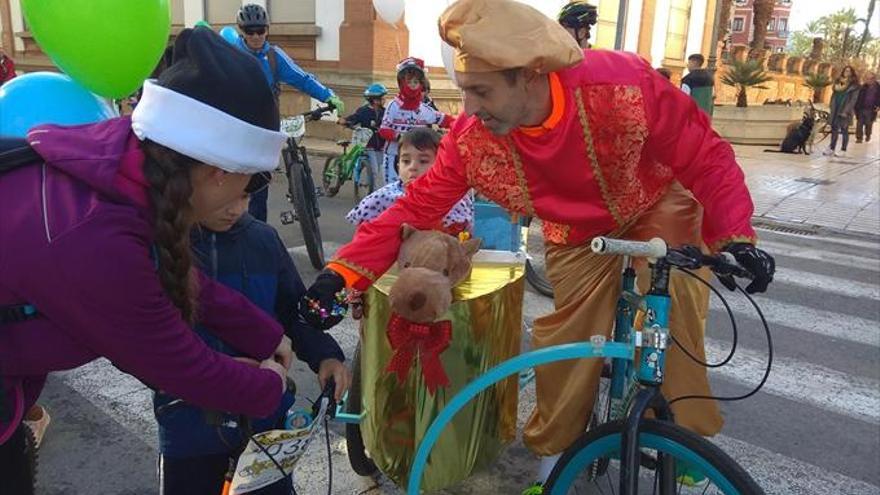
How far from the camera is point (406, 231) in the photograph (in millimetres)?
2420

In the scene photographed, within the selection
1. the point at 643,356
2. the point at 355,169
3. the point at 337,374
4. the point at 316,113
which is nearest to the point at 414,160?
the point at 337,374

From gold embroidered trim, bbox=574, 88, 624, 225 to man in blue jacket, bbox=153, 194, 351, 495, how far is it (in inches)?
37.9

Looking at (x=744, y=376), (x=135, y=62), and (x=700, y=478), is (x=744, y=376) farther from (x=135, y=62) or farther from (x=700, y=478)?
(x=135, y=62)

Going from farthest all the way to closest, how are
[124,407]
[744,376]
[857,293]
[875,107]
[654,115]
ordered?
[875,107], [857,293], [744,376], [124,407], [654,115]

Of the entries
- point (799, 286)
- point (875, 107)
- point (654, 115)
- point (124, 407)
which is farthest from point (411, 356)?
point (875, 107)

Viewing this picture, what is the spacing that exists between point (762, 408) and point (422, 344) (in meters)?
2.32

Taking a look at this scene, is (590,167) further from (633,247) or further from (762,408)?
(762,408)

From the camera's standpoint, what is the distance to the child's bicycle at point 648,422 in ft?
5.90

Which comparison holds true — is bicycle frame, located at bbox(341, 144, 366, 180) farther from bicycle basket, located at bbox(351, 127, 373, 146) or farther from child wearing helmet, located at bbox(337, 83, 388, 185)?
child wearing helmet, located at bbox(337, 83, 388, 185)

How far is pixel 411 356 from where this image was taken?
2.39 metres

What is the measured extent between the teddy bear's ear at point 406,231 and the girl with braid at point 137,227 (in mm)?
1001

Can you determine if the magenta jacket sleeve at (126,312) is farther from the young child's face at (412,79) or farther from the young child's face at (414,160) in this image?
the young child's face at (412,79)

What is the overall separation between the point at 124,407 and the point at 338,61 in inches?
464

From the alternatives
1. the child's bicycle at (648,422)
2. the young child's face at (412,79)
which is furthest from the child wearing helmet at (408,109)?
the child's bicycle at (648,422)
